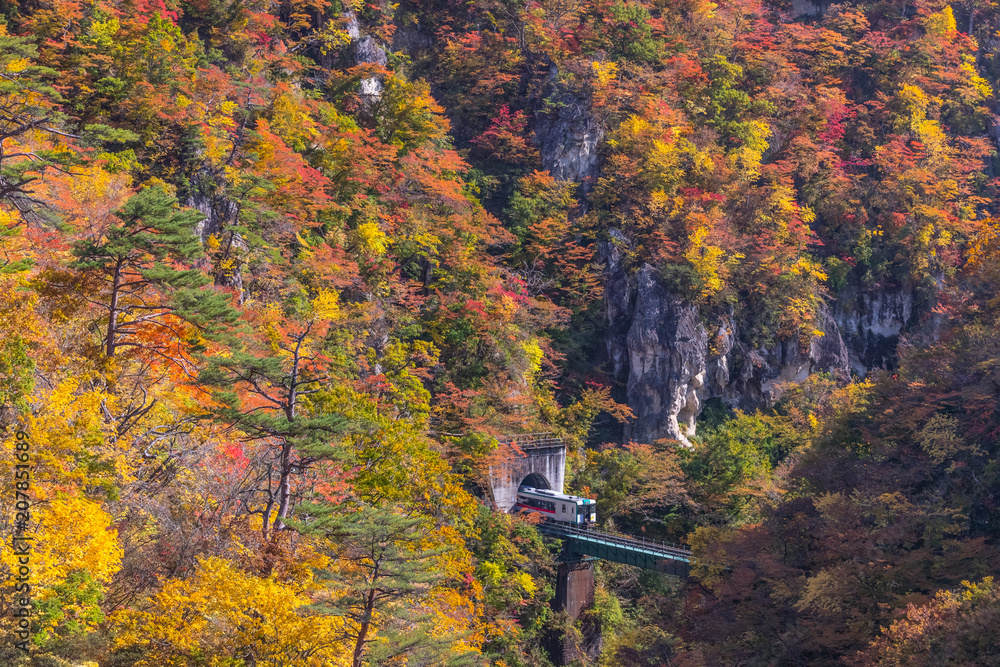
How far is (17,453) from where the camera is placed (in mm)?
11500

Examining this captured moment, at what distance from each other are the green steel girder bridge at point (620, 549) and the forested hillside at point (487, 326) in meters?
0.80

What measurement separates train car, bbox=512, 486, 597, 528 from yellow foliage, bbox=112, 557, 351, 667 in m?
15.0

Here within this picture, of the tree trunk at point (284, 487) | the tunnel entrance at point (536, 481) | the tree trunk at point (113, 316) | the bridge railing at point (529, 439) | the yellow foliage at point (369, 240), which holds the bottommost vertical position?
Result: the tunnel entrance at point (536, 481)

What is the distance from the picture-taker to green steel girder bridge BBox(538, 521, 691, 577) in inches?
929

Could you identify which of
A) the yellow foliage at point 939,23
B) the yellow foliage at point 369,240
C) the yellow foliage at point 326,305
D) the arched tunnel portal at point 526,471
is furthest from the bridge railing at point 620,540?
the yellow foliage at point 939,23

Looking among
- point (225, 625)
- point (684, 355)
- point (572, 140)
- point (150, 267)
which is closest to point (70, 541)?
point (225, 625)

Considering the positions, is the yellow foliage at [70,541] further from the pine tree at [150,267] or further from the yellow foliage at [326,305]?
the yellow foliage at [326,305]

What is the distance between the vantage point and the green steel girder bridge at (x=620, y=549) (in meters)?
23.6

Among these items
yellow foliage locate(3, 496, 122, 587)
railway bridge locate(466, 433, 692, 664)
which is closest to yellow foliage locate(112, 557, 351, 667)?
yellow foliage locate(3, 496, 122, 587)

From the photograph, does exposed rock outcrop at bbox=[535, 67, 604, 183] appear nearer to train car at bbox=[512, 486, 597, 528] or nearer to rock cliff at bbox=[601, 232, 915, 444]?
rock cliff at bbox=[601, 232, 915, 444]

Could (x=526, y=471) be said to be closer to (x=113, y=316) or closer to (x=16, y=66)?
(x=113, y=316)

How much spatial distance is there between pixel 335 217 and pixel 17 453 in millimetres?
16562

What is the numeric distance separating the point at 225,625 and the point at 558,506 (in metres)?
15.9

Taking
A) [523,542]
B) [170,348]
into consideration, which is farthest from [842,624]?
[170,348]
